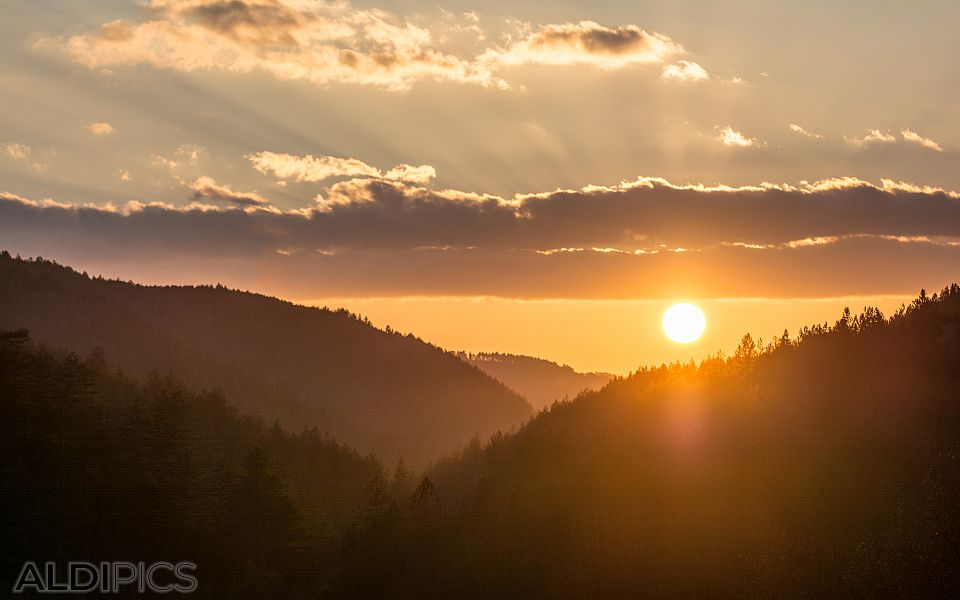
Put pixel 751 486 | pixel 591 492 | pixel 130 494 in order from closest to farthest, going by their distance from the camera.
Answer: pixel 130 494
pixel 751 486
pixel 591 492

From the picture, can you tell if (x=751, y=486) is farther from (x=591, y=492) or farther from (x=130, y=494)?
(x=130, y=494)

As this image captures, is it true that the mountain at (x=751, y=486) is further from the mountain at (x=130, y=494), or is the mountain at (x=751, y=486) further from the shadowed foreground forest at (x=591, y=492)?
the mountain at (x=130, y=494)

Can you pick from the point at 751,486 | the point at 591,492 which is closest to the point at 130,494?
the point at 591,492

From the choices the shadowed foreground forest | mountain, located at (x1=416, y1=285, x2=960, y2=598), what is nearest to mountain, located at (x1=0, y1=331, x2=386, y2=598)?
the shadowed foreground forest

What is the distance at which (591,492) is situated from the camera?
4734 inches

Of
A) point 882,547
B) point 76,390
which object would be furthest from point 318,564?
point 882,547

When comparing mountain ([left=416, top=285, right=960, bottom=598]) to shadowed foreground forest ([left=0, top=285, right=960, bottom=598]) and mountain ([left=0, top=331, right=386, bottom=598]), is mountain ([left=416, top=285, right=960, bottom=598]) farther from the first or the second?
mountain ([left=0, top=331, right=386, bottom=598])

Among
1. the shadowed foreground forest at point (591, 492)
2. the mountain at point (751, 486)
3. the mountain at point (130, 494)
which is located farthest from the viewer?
the mountain at point (751, 486)

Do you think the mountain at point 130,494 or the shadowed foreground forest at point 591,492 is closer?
the mountain at point 130,494

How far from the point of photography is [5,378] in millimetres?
76688

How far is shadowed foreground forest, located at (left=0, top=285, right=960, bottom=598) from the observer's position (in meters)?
77.3

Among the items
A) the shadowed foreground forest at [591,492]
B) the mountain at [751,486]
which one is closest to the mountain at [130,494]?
the shadowed foreground forest at [591,492]

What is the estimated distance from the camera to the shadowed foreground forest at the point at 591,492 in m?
77.3

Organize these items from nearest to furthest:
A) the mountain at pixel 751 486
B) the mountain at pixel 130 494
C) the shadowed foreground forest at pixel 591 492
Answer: the mountain at pixel 130 494 < the shadowed foreground forest at pixel 591 492 < the mountain at pixel 751 486
